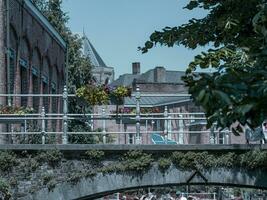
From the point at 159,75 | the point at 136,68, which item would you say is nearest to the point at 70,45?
the point at 159,75

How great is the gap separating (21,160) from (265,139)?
5.93 meters

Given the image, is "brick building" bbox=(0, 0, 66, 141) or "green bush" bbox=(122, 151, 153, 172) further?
"brick building" bbox=(0, 0, 66, 141)

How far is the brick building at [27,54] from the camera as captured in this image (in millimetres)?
22328

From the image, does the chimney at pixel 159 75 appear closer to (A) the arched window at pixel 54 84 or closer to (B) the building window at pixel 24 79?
(A) the arched window at pixel 54 84

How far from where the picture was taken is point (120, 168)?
671 inches

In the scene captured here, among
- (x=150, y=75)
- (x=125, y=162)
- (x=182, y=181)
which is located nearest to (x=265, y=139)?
(x=182, y=181)

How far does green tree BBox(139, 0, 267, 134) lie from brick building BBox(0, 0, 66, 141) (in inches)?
426

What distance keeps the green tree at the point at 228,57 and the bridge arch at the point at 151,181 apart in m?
5.54

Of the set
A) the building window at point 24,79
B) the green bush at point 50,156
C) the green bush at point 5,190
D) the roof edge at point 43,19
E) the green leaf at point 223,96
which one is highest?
the roof edge at point 43,19

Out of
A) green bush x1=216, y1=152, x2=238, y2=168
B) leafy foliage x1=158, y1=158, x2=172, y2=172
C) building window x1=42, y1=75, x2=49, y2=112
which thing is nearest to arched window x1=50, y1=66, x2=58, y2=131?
building window x1=42, y1=75, x2=49, y2=112

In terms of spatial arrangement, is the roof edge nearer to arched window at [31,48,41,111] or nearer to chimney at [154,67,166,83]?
arched window at [31,48,41,111]

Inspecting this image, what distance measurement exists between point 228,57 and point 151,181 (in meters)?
8.21

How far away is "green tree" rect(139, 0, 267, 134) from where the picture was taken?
18.9 feet

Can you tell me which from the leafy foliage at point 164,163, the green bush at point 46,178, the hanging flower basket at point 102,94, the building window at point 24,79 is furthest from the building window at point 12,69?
the leafy foliage at point 164,163
